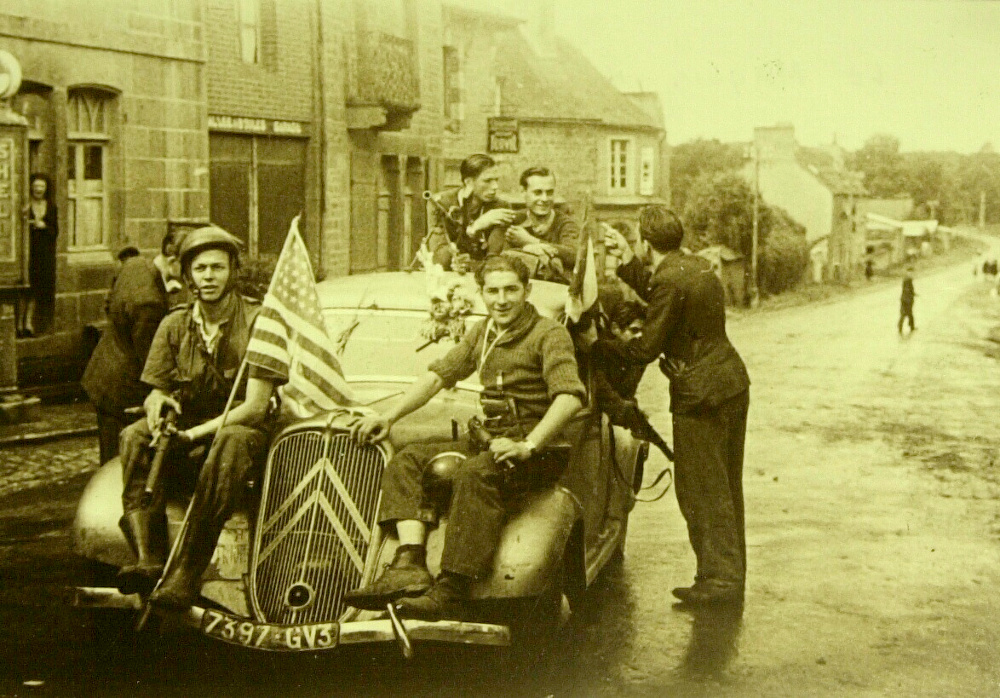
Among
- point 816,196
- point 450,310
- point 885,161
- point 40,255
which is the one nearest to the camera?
point 450,310

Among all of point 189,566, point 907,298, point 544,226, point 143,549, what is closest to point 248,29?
point 907,298

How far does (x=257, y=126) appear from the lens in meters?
17.2

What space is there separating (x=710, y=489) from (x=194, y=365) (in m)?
2.43

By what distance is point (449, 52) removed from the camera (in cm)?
2386

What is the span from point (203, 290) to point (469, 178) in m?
2.48

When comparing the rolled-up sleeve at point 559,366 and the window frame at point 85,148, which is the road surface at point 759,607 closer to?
the rolled-up sleeve at point 559,366

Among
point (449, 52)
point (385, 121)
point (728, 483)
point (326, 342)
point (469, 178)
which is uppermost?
point (449, 52)

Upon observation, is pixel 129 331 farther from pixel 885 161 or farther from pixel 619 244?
pixel 885 161

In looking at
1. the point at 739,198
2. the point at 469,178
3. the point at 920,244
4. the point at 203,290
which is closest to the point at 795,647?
the point at 203,290

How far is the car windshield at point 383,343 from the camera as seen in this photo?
598 centimetres

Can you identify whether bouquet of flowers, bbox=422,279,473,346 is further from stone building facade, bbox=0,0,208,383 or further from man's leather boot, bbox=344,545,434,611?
stone building facade, bbox=0,0,208,383

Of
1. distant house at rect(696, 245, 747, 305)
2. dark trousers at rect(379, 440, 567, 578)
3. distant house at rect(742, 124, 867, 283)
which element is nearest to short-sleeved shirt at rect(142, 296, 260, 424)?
dark trousers at rect(379, 440, 567, 578)

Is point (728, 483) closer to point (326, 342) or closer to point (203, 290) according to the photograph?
point (326, 342)

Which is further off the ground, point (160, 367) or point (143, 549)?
point (160, 367)
